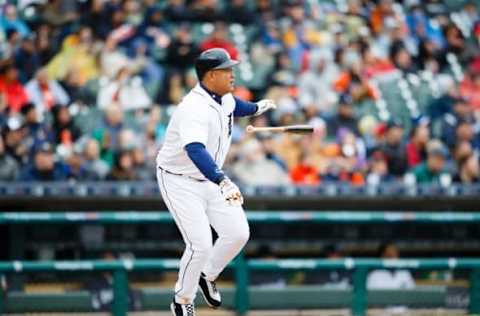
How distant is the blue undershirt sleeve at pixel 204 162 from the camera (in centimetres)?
570

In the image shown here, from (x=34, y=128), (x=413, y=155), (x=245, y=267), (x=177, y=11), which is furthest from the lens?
(x=177, y=11)

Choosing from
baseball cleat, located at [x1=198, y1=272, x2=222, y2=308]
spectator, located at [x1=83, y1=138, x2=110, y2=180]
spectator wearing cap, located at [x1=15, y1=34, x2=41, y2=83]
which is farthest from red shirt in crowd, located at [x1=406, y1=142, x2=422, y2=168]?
baseball cleat, located at [x1=198, y1=272, x2=222, y2=308]

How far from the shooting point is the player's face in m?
6.10

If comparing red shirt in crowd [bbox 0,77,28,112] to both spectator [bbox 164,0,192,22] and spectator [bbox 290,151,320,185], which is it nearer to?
spectator [bbox 164,0,192,22]

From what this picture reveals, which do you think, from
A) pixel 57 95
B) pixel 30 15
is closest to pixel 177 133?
pixel 57 95

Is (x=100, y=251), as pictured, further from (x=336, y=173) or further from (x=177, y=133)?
(x=177, y=133)

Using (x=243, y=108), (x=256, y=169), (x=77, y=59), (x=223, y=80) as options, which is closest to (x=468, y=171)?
(x=256, y=169)

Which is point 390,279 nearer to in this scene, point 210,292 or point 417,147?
point 210,292

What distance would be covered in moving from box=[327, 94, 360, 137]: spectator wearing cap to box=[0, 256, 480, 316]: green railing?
8.90 ft

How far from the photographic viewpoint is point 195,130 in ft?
19.2

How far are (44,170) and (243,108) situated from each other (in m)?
3.67

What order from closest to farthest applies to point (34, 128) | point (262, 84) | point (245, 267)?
1. point (245, 267)
2. point (34, 128)
3. point (262, 84)

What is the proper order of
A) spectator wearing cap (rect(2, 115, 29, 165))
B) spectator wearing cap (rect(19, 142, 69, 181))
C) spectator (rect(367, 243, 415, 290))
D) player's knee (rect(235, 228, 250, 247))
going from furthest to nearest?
spectator wearing cap (rect(2, 115, 29, 165)) → spectator wearing cap (rect(19, 142, 69, 181)) → spectator (rect(367, 243, 415, 290)) → player's knee (rect(235, 228, 250, 247))

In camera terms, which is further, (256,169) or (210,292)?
(256,169)
